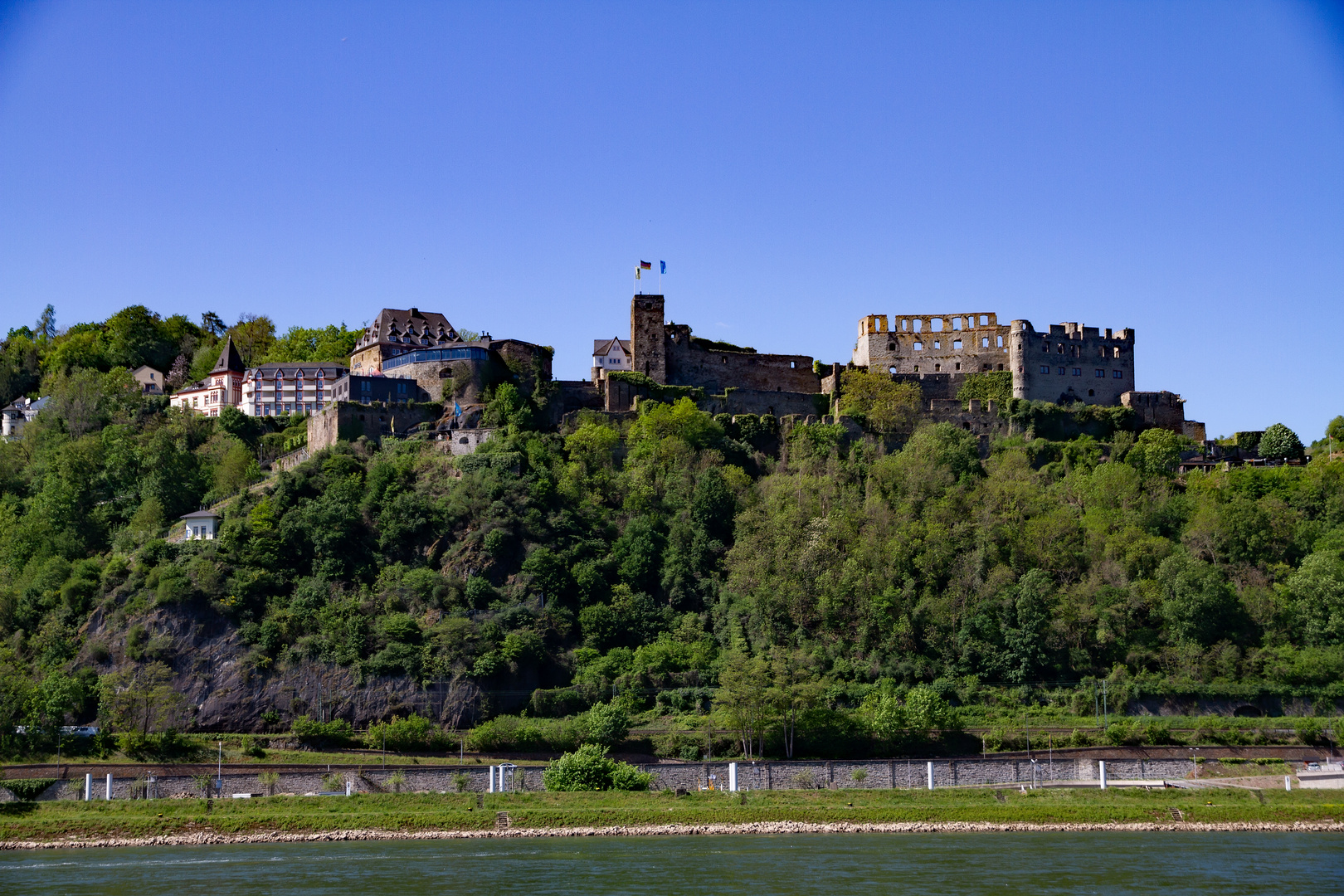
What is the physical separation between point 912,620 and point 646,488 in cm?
1622

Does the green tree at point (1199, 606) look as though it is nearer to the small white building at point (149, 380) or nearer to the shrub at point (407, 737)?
the shrub at point (407, 737)

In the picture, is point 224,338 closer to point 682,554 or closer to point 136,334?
point 136,334

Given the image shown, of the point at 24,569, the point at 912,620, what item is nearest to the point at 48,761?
the point at 24,569

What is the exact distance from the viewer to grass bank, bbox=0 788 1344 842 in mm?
49250

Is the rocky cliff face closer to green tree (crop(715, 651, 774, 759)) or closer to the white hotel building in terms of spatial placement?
green tree (crop(715, 651, 774, 759))

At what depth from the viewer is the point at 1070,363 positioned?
9131 centimetres

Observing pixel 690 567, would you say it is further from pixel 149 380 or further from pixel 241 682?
pixel 149 380

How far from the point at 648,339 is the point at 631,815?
4464 cm

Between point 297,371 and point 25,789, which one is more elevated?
point 297,371

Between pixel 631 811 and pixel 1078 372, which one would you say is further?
pixel 1078 372

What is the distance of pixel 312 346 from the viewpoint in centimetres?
10269

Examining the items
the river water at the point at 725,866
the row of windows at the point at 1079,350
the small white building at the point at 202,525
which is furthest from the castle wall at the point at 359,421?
the row of windows at the point at 1079,350

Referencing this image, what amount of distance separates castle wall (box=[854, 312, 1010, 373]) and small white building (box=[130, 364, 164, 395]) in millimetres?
45528

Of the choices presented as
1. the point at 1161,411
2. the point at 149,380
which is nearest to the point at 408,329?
the point at 149,380
